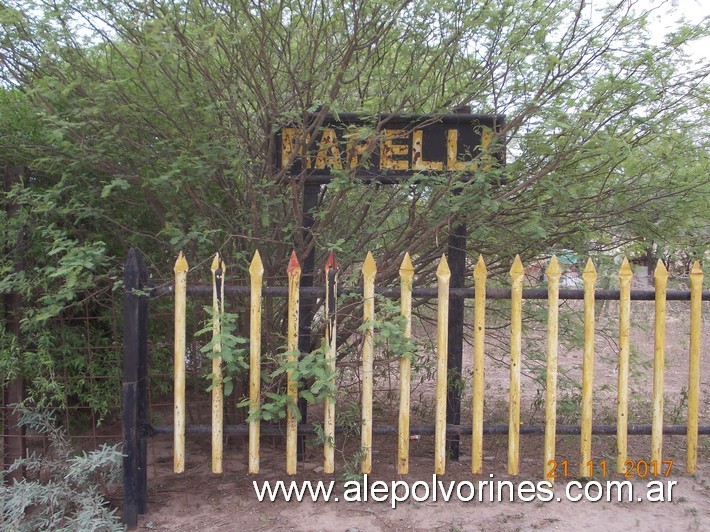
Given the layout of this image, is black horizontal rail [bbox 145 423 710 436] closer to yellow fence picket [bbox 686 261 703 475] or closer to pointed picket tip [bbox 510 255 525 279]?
yellow fence picket [bbox 686 261 703 475]

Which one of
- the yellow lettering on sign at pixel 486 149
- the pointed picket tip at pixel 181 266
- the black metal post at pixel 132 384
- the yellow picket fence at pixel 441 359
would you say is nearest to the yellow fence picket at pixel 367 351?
the yellow picket fence at pixel 441 359

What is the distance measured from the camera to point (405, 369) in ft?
11.4

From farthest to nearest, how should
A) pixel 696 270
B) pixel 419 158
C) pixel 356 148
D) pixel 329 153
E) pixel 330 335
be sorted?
pixel 419 158, pixel 329 153, pixel 356 148, pixel 696 270, pixel 330 335

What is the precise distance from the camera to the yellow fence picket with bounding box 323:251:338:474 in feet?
11.0

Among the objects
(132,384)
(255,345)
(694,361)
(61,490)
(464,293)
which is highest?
(464,293)

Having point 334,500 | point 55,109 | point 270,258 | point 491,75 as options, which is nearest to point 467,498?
point 334,500

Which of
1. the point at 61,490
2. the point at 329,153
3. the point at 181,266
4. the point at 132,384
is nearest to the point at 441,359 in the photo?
the point at 329,153

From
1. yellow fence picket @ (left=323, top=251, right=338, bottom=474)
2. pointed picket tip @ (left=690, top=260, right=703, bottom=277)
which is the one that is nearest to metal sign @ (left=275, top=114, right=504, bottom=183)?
yellow fence picket @ (left=323, top=251, right=338, bottom=474)

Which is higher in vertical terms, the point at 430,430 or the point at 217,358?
the point at 217,358

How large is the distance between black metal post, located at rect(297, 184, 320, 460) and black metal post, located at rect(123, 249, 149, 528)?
0.94 metres

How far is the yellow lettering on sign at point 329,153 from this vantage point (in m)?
3.80

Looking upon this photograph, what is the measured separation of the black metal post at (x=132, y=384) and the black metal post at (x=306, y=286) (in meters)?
0.94

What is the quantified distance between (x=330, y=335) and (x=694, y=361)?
2.16 metres

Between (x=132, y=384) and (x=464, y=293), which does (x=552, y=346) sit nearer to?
(x=464, y=293)
